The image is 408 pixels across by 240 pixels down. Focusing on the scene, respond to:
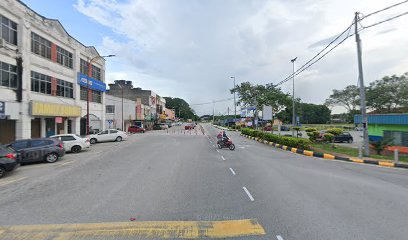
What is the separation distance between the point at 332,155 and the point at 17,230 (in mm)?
18721

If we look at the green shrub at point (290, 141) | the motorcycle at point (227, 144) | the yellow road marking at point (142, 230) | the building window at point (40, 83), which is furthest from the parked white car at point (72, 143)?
the yellow road marking at point (142, 230)

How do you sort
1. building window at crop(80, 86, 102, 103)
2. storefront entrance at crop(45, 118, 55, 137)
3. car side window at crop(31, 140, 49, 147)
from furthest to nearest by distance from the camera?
building window at crop(80, 86, 102, 103), storefront entrance at crop(45, 118, 55, 137), car side window at crop(31, 140, 49, 147)

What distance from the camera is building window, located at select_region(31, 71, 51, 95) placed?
25.7 metres

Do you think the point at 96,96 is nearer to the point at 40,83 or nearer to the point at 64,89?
the point at 64,89

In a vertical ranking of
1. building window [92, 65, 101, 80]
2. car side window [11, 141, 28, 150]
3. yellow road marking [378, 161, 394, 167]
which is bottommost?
yellow road marking [378, 161, 394, 167]

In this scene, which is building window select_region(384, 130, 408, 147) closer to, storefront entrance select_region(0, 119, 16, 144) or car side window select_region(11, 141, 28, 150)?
car side window select_region(11, 141, 28, 150)

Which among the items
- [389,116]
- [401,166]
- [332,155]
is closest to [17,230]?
[401,166]

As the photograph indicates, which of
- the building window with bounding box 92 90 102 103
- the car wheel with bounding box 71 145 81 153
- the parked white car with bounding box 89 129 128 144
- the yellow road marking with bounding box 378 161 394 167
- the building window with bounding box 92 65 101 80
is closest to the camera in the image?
the yellow road marking with bounding box 378 161 394 167

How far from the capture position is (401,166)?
15969 millimetres

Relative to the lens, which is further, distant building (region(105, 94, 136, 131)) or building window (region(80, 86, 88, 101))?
distant building (region(105, 94, 136, 131))

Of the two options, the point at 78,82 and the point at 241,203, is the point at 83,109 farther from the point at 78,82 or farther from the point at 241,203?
the point at 241,203

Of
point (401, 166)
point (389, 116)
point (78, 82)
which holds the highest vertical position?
point (78, 82)

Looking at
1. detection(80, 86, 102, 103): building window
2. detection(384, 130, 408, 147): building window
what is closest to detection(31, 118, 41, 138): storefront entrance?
detection(80, 86, 102, 103): building window

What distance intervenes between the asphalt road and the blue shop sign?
24004mm
